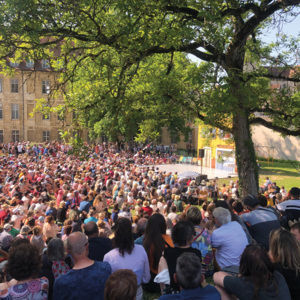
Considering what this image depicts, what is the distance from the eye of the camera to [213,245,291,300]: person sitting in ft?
8.64

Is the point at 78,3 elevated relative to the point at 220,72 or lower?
elevated

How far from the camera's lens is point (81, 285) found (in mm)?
2936

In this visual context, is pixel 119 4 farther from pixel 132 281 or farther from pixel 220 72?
pixel 132 281

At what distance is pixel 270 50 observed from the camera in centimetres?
1258

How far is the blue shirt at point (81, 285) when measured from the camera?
9.52ft

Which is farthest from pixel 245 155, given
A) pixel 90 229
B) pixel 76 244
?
→ pixel 76 244

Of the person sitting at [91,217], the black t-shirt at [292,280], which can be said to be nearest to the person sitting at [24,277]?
the black t-shirt at [292,280]

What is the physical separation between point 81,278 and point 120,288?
76 cm

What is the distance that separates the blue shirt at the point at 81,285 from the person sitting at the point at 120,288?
0.63 metres

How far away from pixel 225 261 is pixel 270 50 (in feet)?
36.0

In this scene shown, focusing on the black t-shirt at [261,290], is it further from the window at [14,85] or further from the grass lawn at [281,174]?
the window at [14,85]

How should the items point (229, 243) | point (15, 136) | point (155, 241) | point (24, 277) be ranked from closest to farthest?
point (24, 277)
point (229, 243)
point (155, 241)
point (15, 136)

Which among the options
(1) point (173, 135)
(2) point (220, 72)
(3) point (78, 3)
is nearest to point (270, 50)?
(2) point (220, 72)

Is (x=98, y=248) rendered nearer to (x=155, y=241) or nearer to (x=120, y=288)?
(x=155, y=241)
